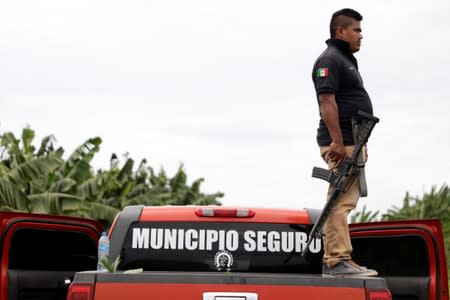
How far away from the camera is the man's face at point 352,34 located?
6483 mm

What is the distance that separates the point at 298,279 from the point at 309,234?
3.97 feet

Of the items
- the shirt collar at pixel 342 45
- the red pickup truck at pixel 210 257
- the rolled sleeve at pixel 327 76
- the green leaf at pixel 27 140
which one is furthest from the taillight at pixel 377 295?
the green leaf at pixel 27 140

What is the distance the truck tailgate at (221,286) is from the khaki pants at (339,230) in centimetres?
90

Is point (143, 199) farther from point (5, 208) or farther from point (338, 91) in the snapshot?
point (338, 91)

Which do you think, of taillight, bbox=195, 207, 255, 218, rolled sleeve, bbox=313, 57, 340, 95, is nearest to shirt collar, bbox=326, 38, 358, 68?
rolled sleeve, bbox=313, 57, 340, 95

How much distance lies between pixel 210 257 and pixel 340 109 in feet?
4.25

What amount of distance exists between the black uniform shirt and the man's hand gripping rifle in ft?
0.29

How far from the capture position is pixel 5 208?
23.9 metres

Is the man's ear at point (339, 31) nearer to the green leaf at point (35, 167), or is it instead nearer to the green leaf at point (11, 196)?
the green leaf at point (11, 196)

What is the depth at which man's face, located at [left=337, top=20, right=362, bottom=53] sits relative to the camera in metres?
6.48

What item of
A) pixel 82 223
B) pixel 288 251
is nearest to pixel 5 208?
pixel 82 223

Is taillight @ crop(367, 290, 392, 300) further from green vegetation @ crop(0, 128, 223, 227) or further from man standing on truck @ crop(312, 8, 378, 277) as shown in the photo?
green vegetation @ crop(0, 128, 223, 227)

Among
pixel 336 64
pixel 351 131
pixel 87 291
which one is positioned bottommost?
pixel 87 291

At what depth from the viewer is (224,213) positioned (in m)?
6.40
